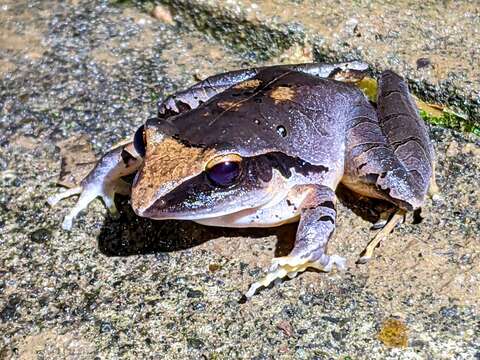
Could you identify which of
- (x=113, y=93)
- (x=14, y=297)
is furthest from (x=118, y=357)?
(x=113, y=93)

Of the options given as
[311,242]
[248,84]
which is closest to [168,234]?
[311,242]

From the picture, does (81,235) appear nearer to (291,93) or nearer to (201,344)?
(201,344)

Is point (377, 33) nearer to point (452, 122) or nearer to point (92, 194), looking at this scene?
point (452, 122)

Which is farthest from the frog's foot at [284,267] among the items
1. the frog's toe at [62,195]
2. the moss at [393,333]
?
the frog's toe at [62,195]

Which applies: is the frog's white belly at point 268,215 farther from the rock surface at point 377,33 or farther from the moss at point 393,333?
the rock surface at point 377,33

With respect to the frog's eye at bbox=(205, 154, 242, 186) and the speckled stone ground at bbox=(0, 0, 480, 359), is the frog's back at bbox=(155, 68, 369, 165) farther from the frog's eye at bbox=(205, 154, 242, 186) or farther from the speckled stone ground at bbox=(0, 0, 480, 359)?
the speckled stone ground at bbox=(0, 0, 480, 359)

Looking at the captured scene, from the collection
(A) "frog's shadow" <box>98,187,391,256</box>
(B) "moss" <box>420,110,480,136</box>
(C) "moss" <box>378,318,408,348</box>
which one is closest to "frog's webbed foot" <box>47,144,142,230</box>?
(A) "frog's shadow" <box>98,187,391,256</box>

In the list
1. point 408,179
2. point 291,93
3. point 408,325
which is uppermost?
point 291,93
